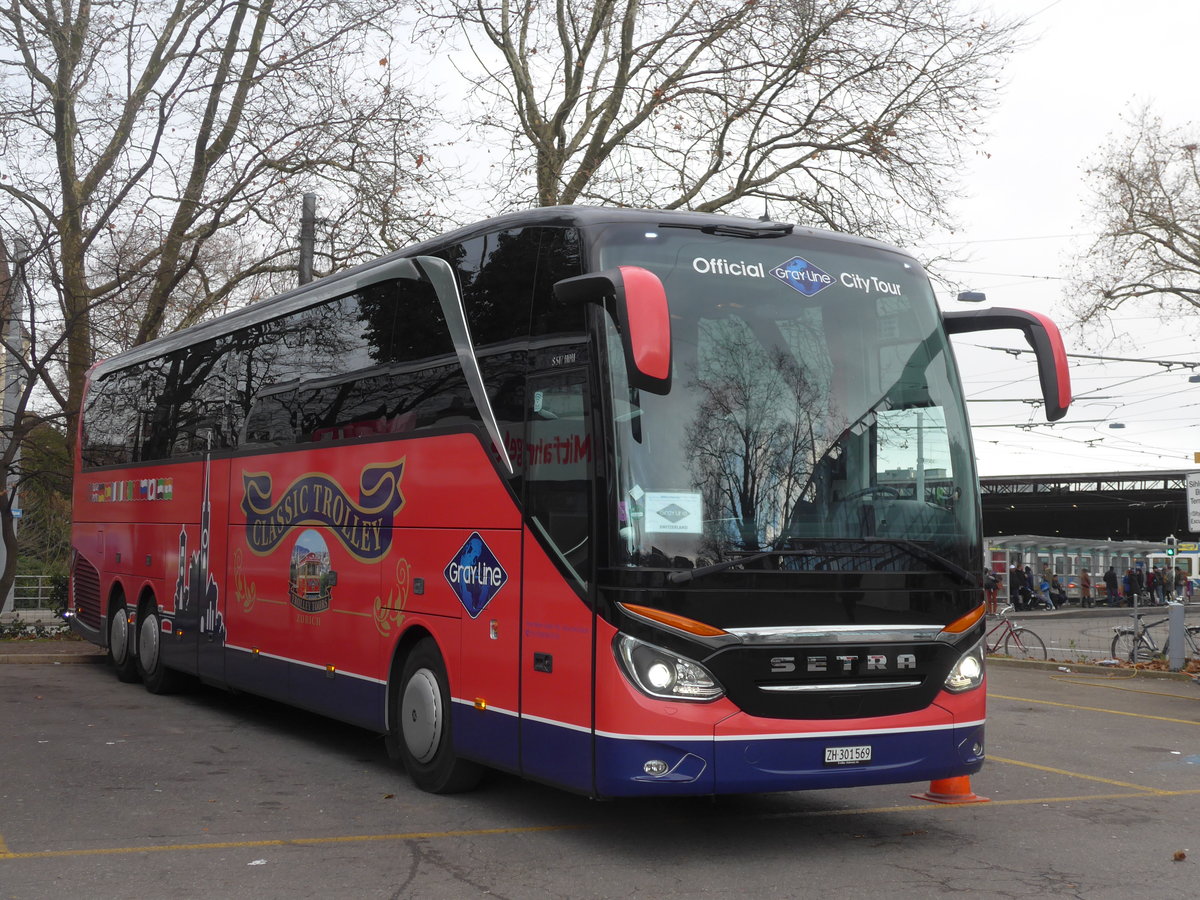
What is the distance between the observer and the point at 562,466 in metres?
7.55

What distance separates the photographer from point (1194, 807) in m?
9.23

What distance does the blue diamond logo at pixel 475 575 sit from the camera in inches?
325

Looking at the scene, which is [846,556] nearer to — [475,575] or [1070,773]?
[475,575]

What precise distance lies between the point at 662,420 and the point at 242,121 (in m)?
17.0

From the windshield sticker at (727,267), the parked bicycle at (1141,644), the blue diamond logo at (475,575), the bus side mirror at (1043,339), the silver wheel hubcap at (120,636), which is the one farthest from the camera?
the parked bicycle at (1141,644)

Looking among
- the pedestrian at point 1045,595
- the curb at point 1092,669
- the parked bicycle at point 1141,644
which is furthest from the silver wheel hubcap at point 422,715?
the pedestrian at point 1045,595

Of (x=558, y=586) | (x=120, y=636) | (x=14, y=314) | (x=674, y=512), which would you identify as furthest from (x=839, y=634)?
(x=14, y=314)

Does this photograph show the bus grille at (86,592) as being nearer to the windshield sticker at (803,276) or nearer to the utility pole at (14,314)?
the utility pole at (14,314)

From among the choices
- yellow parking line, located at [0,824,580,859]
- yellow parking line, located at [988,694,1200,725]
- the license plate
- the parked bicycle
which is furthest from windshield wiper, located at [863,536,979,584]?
the parked bicycle

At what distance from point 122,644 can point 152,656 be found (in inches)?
51.9

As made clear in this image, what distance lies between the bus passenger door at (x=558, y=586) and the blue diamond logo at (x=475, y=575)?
0.43 metres

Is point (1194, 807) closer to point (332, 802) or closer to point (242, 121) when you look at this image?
point (332, 802)

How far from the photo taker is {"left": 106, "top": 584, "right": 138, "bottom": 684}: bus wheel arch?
51.5 feet

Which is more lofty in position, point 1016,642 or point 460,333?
point 460,333
